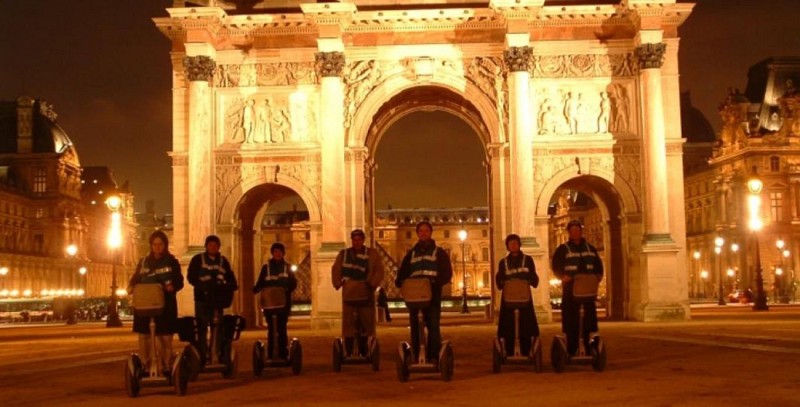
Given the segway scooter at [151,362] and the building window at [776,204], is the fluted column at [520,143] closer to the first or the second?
the segway scooter at [151,362]

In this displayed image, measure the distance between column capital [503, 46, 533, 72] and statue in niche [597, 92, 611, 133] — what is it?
2.98 m

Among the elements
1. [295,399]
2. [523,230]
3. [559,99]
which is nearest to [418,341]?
[295,399]

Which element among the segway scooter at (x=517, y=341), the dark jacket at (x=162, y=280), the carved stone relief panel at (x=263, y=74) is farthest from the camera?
the carved stone relief panel at (x=263, y=74)

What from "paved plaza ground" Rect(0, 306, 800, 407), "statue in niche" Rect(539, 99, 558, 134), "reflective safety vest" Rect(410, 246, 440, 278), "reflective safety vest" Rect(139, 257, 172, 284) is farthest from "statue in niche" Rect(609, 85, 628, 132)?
"reflective safety vest" Rect(139, 257, 172, 284)

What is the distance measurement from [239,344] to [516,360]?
1155cm

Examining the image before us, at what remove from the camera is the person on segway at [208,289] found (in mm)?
14938

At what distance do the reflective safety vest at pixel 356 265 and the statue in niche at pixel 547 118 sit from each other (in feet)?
67.7

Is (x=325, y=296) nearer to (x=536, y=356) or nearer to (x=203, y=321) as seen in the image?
(x=203, y=321)

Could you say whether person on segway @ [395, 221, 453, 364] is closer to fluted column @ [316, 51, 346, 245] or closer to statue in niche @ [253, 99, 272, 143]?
fluted column @ [316, 51, 346, 245]

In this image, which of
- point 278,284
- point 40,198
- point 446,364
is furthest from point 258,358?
point 40,198

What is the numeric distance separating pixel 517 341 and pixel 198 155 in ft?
70.9

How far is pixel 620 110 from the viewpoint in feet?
117

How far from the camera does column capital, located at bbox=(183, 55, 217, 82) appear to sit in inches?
1371

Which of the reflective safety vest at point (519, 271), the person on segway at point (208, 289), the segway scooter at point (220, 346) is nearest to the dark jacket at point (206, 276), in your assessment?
the person on segway at point (208, 289)
